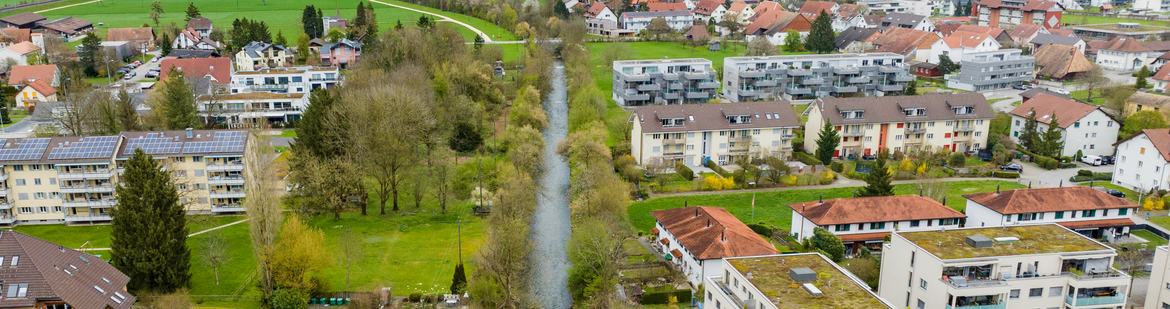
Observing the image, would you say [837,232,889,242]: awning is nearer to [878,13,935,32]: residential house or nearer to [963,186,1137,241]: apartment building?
[963,186,1137,241]: apartment building

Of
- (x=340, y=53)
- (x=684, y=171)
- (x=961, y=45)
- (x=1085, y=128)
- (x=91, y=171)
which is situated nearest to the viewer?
(x=91, y=171)

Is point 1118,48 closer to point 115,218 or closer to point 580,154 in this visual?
point 580,154

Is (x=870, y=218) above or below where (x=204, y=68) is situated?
below

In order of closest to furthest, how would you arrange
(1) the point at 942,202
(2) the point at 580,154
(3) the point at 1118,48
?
1. (1) the point at 942,202
2. (2) the point at 580,154
3. (3) the point at 1118,48

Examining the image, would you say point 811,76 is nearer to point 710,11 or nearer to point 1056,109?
point 1056,109

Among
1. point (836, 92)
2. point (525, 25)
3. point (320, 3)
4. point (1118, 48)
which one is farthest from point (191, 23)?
point (1118, 48)

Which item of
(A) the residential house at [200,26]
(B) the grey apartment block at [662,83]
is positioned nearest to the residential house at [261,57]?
(A) the residential house at [200,26]

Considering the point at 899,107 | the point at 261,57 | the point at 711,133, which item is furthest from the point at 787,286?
the point at 261,57
